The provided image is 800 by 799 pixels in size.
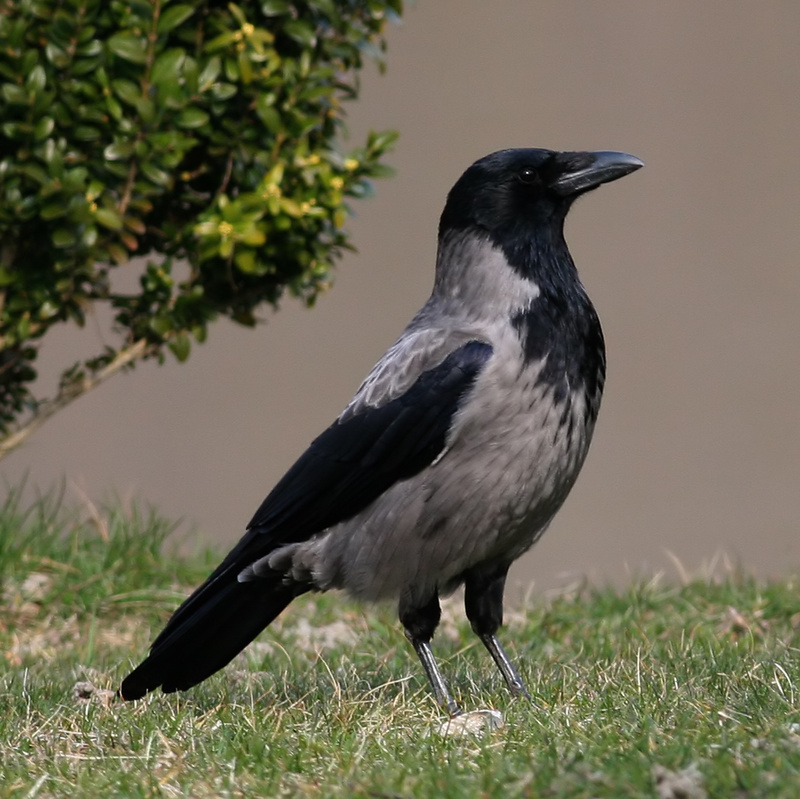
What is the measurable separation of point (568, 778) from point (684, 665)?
1607mm

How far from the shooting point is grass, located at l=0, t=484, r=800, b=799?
274cm

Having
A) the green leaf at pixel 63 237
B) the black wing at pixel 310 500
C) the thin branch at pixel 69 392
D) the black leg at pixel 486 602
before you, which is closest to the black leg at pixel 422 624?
the black leg at pixel 486 602

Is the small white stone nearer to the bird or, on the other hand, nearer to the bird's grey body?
the bird

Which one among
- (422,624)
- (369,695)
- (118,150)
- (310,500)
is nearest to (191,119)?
(118,150)

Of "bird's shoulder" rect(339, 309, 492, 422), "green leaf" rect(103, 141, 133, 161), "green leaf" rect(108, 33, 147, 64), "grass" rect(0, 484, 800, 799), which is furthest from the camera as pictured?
"green leaf" rect(103, 141, 133, 161)

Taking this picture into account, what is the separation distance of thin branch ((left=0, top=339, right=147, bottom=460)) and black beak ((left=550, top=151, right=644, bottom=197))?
231cm

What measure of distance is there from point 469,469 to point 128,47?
2259 mm

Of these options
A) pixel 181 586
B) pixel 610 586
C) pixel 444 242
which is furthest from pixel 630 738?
pixel 181 586

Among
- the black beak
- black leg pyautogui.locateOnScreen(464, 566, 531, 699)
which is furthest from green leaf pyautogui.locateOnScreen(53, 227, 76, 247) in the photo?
black leg pyautogui.locateOnScreen(464, 566, 531, 699)

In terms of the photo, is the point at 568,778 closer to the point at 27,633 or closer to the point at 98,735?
the point at 98,735

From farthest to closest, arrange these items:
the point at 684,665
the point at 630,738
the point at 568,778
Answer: the point at 684,665
the point at 630,738
the point at 568,778

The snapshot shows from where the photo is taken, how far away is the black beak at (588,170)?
419 centimetres

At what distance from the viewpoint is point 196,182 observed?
5660mm

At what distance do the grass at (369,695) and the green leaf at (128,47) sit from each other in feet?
7.41
